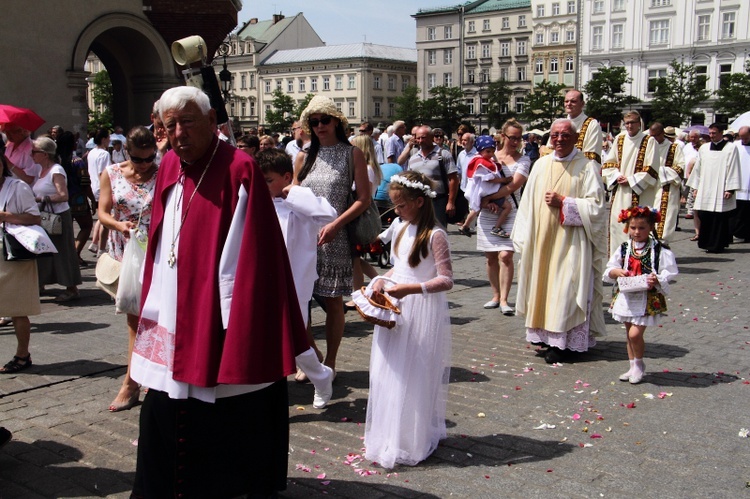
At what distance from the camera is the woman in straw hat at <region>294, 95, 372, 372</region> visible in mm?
5762

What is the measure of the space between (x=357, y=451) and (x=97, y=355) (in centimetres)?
320

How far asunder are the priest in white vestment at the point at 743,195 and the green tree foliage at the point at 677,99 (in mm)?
50677

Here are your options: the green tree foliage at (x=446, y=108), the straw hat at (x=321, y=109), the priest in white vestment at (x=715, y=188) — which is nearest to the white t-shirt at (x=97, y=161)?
the straw hat at (x=321, y=109)

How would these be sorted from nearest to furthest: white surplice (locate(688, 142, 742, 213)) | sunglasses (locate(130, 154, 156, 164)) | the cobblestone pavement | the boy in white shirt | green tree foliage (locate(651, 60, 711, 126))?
the cobblestone pavement < the boy in white shirt < sunglasses (locate(130, 154, 156, 164)) < white surplice (locate(688, 142, 742, 213)) < green tree foliage (locate(651, 60, 711, 126))

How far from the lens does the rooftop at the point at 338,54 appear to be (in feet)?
358

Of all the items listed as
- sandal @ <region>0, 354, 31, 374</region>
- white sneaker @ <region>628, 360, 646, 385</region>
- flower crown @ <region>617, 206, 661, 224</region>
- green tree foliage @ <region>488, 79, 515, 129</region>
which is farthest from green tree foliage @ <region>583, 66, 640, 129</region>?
sandal @ <region>0, 354, 31, 374</region>

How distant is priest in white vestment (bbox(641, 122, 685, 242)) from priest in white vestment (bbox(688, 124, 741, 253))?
264cm

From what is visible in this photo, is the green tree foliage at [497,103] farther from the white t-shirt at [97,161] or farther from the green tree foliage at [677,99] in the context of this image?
the white t-shirt at [97,161]

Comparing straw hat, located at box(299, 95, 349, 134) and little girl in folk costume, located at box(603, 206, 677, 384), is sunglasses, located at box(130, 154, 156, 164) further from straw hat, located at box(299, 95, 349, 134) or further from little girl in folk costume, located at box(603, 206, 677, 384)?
little girl in folk costume, located at box(603, 206, 677, 384)

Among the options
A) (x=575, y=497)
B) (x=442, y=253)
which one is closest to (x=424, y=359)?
(x=442, y=253)

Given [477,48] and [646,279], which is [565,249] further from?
[477,48]

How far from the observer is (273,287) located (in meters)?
3.32

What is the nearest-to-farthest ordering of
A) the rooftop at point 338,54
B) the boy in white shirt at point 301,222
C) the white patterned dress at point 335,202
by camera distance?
1. the boy in white shirt at point 301,222
2. the white patterned dress at point 335,202
3. the rooftop at point 338,54

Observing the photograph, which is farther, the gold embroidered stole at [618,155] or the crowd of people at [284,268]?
the gold embroidered stole at [618,155]
